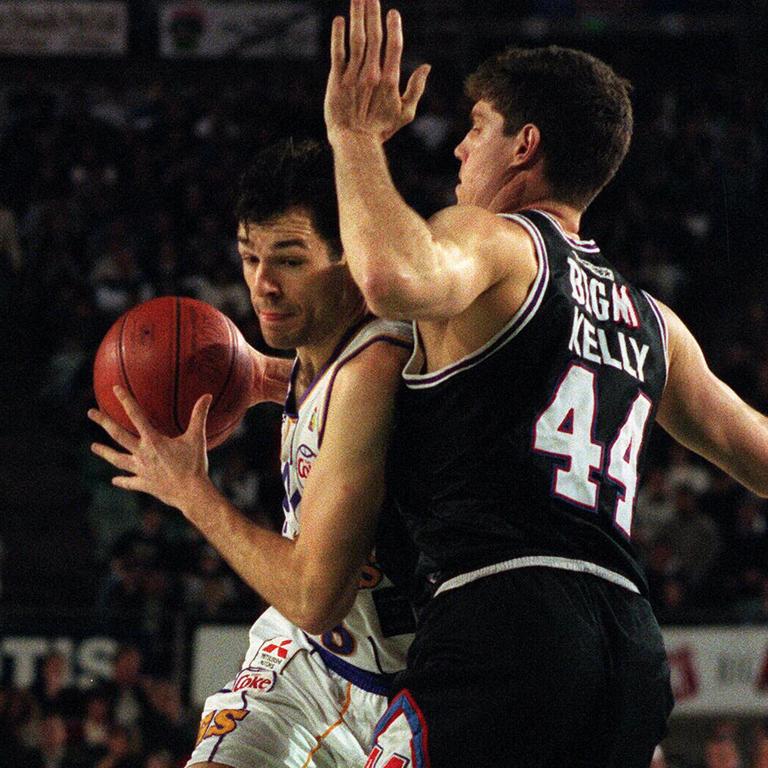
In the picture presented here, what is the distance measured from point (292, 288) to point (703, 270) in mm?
10698

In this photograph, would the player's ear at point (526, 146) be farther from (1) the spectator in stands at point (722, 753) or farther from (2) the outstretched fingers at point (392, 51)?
(1) the spectator in stands at point (722, 753)

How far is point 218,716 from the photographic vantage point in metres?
3.44

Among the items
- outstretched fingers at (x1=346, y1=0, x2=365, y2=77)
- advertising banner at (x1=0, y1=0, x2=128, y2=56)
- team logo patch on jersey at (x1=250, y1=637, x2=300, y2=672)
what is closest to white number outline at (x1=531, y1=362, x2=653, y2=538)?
outstretched fingers at (x1=346, y1=0, x2=365, y2=77)

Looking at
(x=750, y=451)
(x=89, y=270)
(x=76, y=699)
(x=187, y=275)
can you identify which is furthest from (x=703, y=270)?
(x=750, y=451)

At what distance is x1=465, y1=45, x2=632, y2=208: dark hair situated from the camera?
3.01m

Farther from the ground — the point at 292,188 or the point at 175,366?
the point at 292,188

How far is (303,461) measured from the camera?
3369mm

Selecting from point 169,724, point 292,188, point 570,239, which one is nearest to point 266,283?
point 292,188

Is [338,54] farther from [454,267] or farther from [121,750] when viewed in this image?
[121,750]

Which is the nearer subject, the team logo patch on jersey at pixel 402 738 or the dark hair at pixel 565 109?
the team logo patch on jersey at pixel 402 738

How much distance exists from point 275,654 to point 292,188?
1.24 metres

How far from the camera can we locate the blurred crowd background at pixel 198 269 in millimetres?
8328

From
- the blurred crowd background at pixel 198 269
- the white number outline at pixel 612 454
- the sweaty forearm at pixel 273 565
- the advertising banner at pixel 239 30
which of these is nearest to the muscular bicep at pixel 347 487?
the sweaty forearm at pixel 273 565

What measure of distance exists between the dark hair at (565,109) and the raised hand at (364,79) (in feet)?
1.39
